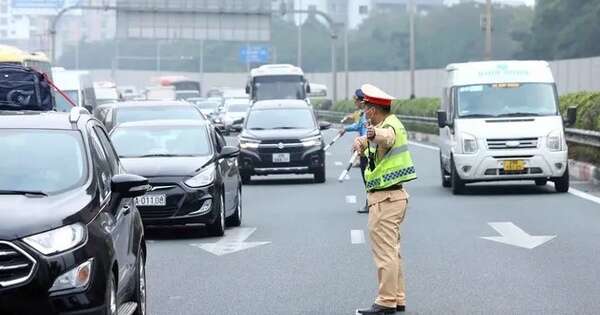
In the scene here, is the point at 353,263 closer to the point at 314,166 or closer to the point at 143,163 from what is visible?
the point at 143,163

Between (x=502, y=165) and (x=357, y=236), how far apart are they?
23.0 feet

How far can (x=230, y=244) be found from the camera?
16.8 m

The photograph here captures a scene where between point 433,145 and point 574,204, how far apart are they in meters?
27.0

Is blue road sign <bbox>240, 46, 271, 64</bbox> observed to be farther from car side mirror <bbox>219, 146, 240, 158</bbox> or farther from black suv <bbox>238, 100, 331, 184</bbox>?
car side mirror <bbox>219, 146, 240, 158</bbox>

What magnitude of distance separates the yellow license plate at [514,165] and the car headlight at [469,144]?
0.56m

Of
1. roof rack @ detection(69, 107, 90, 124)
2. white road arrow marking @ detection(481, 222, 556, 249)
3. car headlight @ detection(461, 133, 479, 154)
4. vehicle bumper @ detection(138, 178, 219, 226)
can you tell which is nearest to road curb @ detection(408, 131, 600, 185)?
car headlight @ detection(461, 133, 479, 154)

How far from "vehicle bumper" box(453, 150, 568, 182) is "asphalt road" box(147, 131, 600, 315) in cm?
50

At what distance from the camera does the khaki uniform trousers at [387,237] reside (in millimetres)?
10938

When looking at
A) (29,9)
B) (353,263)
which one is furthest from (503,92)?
(29,9)

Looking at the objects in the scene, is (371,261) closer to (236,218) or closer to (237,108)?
(236,218)

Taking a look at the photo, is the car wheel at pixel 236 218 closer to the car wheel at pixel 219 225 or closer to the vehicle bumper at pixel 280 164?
the car wheel at pixel 219 225

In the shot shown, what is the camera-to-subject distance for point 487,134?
24078mm

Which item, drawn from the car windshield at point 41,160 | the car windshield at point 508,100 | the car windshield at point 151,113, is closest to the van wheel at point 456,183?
the car windshield at point 508,100

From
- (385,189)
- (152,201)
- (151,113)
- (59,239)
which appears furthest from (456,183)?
(59,239)
